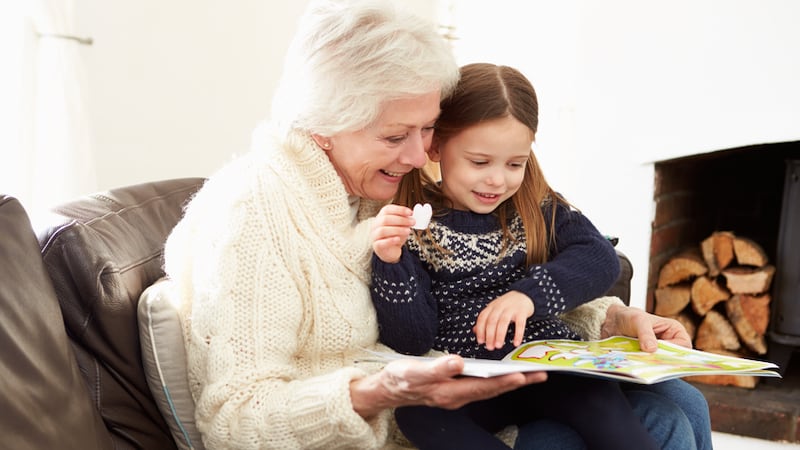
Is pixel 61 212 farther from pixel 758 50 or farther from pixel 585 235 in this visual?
pixel 758 50

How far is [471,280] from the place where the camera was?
1400 millimetres

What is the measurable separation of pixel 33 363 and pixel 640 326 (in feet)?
3.18

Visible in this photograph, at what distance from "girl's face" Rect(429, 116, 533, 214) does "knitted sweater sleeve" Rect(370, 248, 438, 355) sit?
0.18 metres

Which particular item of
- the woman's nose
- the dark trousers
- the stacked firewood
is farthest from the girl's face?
the stacked firewood

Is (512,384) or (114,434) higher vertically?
(512,384)

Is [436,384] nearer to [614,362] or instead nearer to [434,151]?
[614,362]

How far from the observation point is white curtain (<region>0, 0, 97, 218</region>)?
2229 mm

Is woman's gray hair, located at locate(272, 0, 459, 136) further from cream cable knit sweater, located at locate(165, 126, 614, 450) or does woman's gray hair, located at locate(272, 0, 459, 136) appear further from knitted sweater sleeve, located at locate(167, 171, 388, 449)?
knitted sweater sleeve, located at locate(167, 171, 388, 449)

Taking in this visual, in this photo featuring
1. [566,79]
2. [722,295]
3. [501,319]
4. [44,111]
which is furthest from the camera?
[566,79]

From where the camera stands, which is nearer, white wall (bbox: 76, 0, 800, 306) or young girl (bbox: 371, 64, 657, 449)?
young girl (bbox: 371, 64, 657, 449)

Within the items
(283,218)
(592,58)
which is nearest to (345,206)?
(283,218)

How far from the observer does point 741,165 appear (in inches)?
116

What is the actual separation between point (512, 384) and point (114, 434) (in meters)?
0.62

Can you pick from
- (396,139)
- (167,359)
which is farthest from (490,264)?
(167,359)
